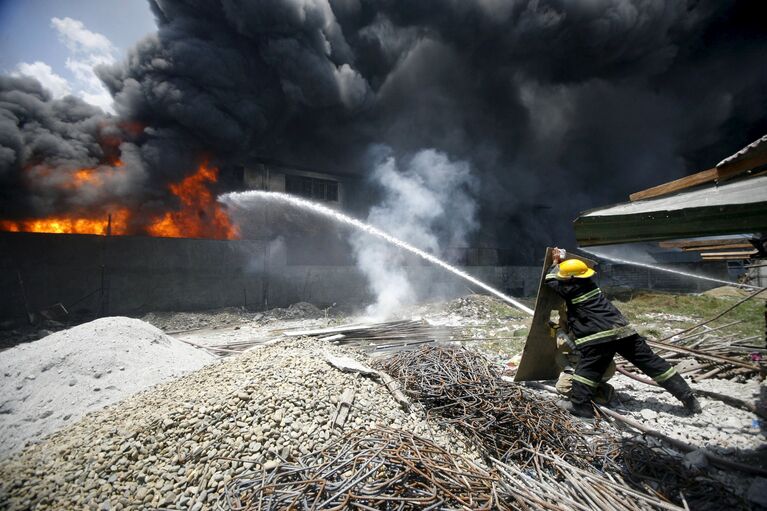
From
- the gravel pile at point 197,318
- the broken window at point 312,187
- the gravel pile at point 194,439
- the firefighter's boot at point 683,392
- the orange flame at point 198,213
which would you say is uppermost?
the broken window at point 312,187

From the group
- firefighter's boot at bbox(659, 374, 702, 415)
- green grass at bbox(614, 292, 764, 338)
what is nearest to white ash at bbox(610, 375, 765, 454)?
firefighter's boot at bbox(659, 374, 702, 415)

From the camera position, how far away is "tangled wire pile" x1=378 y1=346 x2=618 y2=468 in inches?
120

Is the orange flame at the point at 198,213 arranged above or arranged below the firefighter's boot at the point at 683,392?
above

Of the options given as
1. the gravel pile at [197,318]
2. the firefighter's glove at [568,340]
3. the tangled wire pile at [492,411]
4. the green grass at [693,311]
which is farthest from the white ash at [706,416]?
the gravel pile at [197,318]

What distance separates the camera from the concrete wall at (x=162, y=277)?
32.8ft

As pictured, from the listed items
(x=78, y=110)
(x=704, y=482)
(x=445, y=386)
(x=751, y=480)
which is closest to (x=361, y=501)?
(x=445, y=386)

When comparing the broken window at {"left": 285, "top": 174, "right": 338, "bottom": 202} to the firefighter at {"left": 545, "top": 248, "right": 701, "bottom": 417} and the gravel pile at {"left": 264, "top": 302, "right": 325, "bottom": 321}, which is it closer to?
the gravel pile at {"left": 264, "top": 302, "right": 325, "bottom": 321}

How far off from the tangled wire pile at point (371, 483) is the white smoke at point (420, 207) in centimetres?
1320

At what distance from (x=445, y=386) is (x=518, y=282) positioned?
16.3m

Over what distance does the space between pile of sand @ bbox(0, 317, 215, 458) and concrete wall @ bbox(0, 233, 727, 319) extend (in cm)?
602

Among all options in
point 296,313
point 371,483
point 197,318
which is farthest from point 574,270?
point 197,318

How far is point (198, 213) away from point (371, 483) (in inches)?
672

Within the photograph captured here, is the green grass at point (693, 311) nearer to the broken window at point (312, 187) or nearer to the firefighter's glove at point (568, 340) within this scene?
the firefighter's glove at point (568, 340)

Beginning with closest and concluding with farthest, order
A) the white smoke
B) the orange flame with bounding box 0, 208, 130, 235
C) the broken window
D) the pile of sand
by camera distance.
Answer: the pile of sand < the orange flame with bounding box 0, 208, 130, 235 < the white smoke < the broken window
